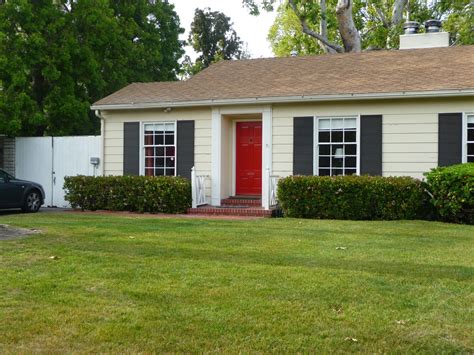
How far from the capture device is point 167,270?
6297 mm

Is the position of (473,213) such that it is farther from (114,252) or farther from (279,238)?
(114,252)

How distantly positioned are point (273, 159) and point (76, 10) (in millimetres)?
10042

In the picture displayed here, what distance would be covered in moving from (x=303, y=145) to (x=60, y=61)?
9542 mm

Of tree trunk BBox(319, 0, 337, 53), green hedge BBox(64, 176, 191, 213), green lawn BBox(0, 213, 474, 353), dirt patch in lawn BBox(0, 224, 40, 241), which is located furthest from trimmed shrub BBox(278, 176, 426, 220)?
tree trunk BBox(319, 0, 337, 53)

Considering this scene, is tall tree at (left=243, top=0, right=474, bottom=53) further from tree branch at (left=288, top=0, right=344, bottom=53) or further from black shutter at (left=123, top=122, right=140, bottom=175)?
black shutter at (left=123, top=122, right=140, bottom=175)

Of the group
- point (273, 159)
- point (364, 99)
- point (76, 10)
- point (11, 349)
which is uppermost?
point (76, 10)

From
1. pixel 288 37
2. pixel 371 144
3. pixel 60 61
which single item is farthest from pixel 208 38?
pixel 371 144

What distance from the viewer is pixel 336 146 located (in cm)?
1359

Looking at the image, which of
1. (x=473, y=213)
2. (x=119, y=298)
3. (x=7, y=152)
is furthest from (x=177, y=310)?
(x=7, y=152)

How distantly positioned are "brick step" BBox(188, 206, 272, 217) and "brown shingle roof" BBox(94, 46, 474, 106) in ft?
9.09

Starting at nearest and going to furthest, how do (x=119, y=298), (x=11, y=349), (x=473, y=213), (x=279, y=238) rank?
(x=11, y=349) < (x=119, y=298) < (x=279, y=238) < (x=473, y=213)

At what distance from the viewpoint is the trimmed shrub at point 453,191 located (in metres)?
11.2

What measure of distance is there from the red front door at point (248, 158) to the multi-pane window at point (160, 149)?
1.73 meters

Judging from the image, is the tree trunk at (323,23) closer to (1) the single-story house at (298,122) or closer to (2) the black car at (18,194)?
(1) the single-story house at (298,122)
